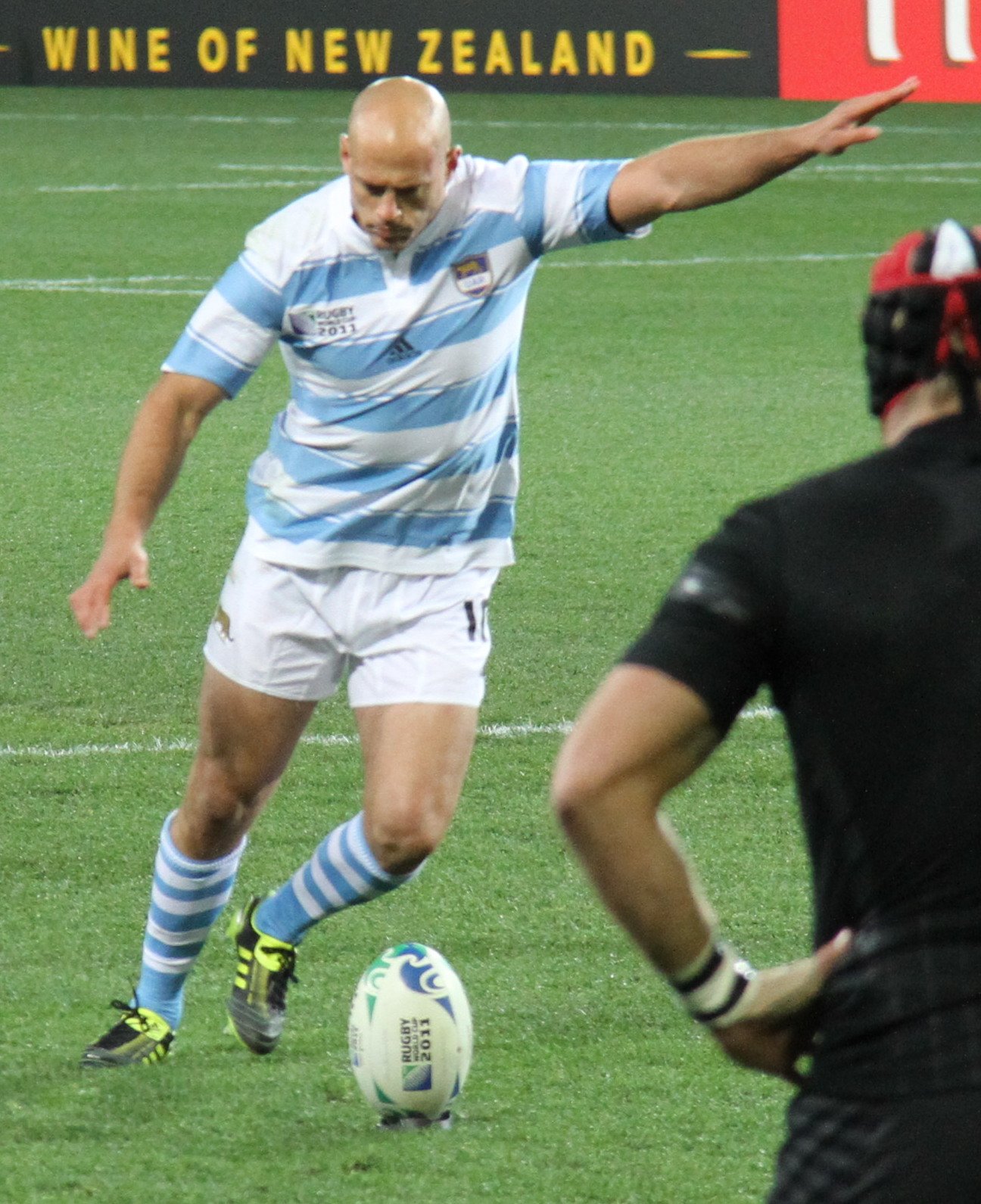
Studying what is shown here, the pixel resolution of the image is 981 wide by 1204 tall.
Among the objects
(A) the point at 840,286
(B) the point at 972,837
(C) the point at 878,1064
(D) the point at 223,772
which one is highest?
(B) the point at 972,837

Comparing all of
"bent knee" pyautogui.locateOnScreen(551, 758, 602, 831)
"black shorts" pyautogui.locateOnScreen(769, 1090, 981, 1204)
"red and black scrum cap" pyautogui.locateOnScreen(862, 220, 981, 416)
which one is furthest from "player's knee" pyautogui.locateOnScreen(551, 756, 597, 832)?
"red and black scrum cap" pyautogui.locateOnScreen(862, 220, 981, 416)

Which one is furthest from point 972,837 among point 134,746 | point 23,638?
point 23,638

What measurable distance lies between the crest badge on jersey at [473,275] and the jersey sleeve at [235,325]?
33cm

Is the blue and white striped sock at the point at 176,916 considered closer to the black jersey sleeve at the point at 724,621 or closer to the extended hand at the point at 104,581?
the extended hand at the point at 104,581

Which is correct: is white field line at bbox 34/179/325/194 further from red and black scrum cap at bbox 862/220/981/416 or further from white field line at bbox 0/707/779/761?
red and black scrum cap at bbox 862/220/981/416

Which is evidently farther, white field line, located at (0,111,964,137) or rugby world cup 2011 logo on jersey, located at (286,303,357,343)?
white field line, located at (0,111,964,137)

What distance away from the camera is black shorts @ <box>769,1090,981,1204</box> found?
6.75 ft

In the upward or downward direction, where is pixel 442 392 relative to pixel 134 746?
upward

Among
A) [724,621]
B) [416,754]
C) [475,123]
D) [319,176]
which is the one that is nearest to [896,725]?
[724,621]

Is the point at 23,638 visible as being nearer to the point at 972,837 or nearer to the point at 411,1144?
the point at 411,1144

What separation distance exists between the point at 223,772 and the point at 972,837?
2.38 meters

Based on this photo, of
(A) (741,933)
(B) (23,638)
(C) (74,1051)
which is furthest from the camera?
(B) (23,638)

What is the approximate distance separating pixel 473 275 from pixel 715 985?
2.29 m

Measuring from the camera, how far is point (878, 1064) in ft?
6.93
